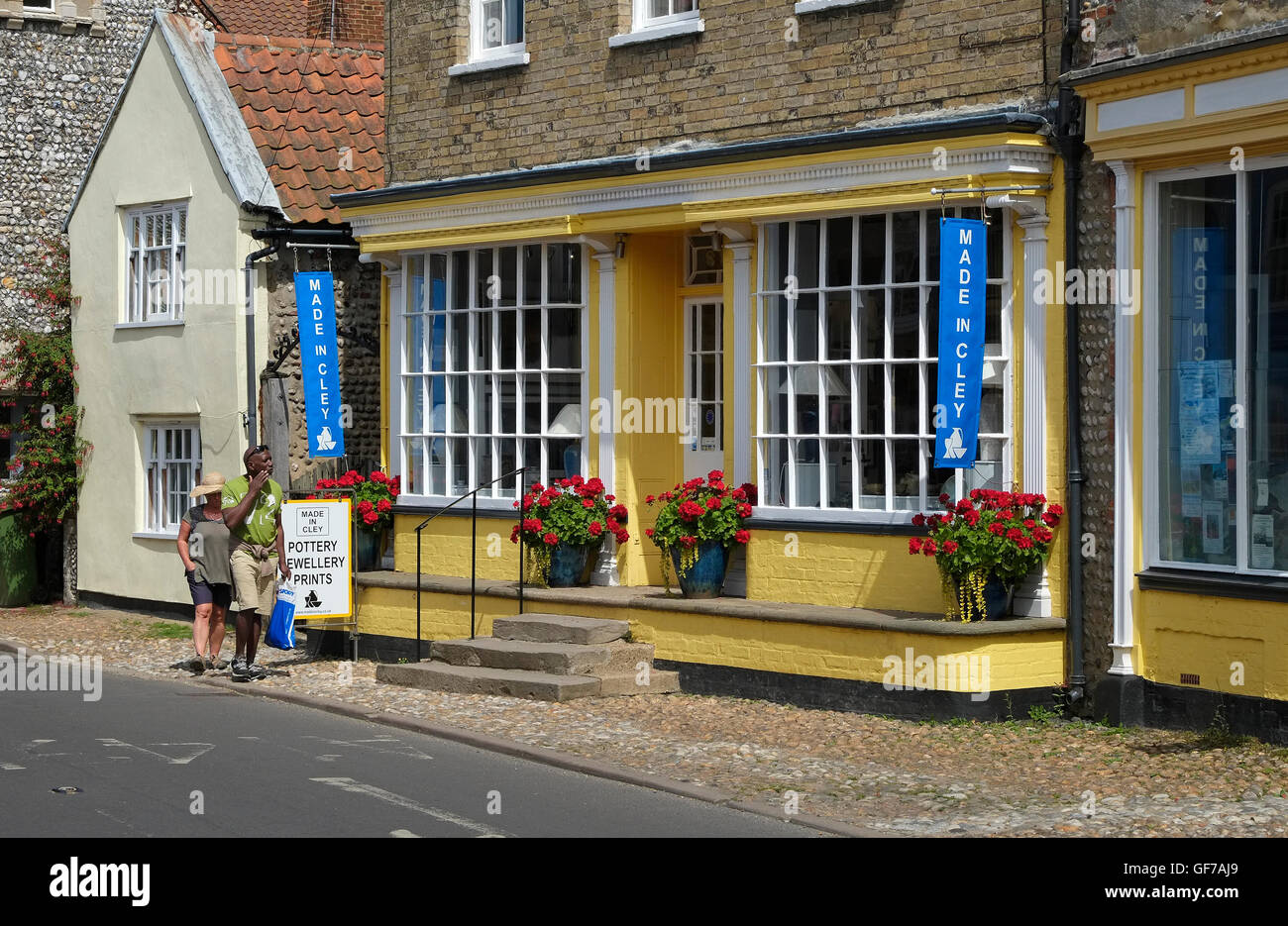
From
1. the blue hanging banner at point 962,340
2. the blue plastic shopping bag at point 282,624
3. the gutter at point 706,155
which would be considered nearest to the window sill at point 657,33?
the gutter at point 706,155

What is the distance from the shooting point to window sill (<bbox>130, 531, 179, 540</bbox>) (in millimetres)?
20020

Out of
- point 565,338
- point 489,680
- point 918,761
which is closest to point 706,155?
point 565,338

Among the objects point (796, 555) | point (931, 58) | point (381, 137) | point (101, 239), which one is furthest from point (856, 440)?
point (101, 239)

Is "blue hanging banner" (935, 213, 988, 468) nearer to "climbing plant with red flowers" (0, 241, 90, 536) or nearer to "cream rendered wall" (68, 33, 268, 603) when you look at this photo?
"cream rendered wall" (68, 33, 268, 603)

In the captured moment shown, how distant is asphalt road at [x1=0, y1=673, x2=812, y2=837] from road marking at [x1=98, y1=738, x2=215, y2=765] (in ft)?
0.04

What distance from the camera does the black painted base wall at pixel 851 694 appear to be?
11.9 m

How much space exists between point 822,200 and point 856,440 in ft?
6.17

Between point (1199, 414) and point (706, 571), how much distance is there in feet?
14.0

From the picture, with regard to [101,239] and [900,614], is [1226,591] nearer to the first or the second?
[900,614]

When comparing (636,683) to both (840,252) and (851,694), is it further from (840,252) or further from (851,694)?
(840,252)

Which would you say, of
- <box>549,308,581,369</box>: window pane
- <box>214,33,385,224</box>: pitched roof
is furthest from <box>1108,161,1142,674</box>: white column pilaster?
<box>214,33,385,224</box>: pitched roof

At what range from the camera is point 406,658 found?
15.9 metres

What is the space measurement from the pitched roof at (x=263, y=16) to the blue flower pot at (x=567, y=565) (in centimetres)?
1644

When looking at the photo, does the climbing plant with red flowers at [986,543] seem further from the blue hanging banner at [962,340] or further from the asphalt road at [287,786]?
the asphalt road at [287,786]
